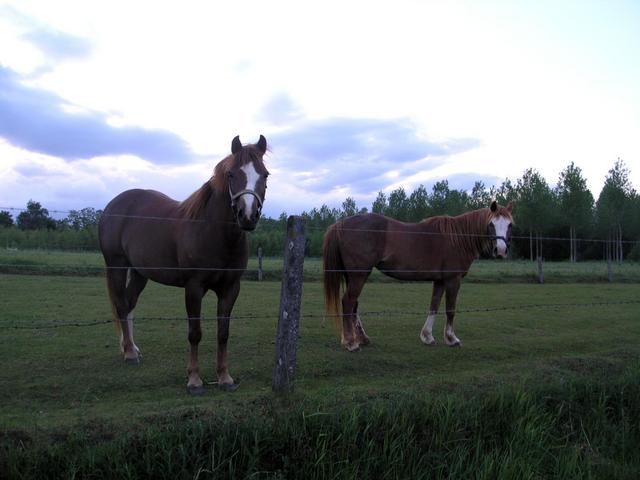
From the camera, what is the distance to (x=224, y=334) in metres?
4.40

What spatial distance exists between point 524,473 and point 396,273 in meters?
3.91

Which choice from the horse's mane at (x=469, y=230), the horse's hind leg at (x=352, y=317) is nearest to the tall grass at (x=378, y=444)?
the horse's hind leg at (x=352, y=317)

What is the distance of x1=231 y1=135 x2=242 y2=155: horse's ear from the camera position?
164 inches

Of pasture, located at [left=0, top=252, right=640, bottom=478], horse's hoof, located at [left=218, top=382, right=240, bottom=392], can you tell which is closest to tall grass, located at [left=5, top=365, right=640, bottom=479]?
pasture, located at [left=0, top=252, right=640, bottom=478]

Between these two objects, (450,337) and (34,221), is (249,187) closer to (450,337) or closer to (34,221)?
(34,221)

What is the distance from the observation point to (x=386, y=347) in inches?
256

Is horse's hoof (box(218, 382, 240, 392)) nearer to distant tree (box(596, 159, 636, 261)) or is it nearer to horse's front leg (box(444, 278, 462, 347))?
horse's front leg (box(444, 278, 462, 347))

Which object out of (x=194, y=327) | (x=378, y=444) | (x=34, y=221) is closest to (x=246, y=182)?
(x=194, y=327)

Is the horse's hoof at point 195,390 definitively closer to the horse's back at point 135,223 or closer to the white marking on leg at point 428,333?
the horse's back at point 135,223

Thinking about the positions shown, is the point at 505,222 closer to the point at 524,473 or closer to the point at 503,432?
the point at 503,432

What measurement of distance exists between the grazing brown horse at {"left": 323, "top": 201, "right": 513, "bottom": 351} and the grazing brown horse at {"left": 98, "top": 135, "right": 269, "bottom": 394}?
2425 mm

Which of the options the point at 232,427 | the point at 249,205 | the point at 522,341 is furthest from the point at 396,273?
the point at 232,427

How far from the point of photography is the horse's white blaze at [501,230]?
21.8ft

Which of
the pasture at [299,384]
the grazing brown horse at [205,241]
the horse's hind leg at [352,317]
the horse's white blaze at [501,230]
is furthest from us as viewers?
the horse's white blaze at [501,230]
